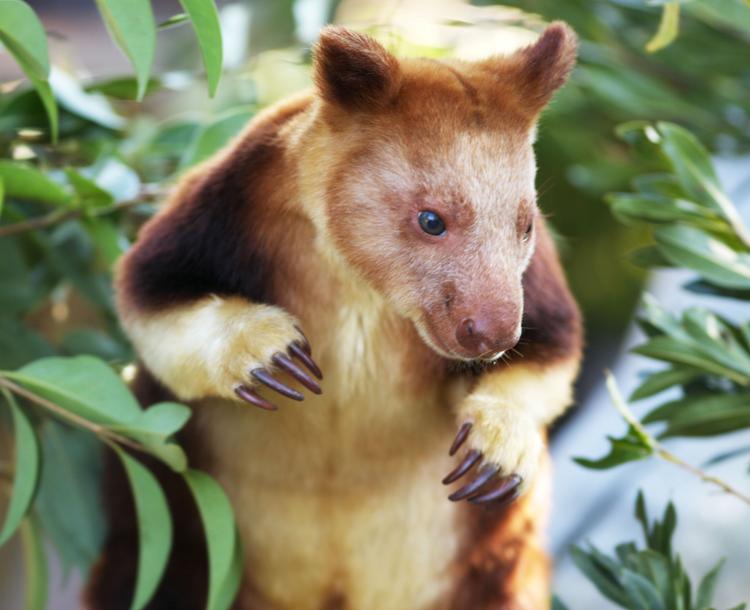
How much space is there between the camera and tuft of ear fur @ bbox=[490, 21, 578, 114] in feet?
4.92

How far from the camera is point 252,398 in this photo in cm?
149

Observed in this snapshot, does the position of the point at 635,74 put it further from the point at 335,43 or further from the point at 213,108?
the point at 335,43

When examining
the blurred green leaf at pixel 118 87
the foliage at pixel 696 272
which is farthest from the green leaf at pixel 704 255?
the blurred green leaf at pixel 118 87

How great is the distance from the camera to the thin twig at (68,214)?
1984 millimetres

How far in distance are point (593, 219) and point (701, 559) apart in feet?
4.65

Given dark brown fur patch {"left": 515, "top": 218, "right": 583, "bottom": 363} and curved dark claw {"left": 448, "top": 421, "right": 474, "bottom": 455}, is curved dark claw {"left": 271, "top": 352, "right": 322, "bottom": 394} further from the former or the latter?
dark brown fur patch {"left": 515, "top": 218, "right": 583, "bottom": 363}

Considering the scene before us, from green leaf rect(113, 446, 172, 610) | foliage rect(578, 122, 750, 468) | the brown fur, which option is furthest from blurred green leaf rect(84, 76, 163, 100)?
foliage rect(578, 122, 750, 468)

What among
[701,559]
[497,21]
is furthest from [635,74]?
[701,559]

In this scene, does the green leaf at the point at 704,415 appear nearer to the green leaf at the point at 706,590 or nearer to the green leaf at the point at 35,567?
the green leaf at the point at 706,590

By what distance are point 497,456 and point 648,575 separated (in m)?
0.36

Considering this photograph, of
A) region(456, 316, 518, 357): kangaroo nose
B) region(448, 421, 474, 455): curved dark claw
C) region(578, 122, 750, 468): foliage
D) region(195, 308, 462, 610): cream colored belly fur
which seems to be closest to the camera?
region(456, 316, 518, 357): kangaroo nose

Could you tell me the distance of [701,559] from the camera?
94.8 inches

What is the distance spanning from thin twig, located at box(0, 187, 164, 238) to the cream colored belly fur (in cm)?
44

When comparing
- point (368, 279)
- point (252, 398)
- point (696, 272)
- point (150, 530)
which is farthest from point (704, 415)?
point (150, 530)
